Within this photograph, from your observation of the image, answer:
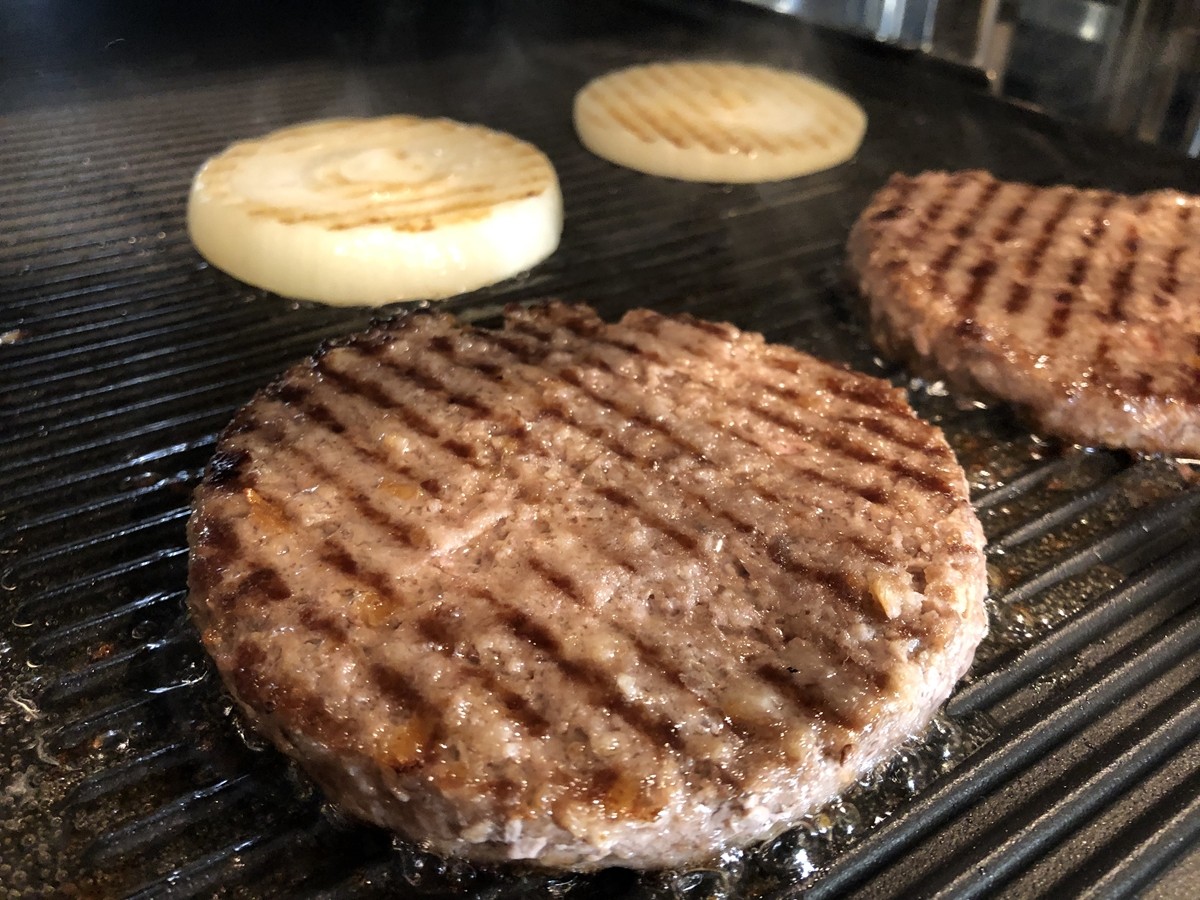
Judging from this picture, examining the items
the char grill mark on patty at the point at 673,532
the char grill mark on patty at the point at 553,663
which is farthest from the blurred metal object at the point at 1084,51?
the char grill mark on patty at the point at 553,663

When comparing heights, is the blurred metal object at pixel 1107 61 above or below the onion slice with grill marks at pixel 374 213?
above

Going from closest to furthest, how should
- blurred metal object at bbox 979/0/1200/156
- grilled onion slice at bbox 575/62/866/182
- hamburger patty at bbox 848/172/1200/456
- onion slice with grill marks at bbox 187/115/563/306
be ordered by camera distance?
hamburger patty at bbox 848/172/1200/456
onion slice with grill marks at bbox 187/115/563/306
blurred metal object at bbox 979/0/1200/156
grilled onion slice at bbox 575/62/866/182

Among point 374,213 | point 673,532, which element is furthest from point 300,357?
point 673,532

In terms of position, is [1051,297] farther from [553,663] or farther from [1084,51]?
[553,663]

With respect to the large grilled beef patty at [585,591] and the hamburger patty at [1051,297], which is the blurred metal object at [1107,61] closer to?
the hamburger patty at [1051,297]

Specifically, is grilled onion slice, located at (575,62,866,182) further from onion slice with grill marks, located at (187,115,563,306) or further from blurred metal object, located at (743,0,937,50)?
onion slice with grill marks, located at (187,115,563,306)

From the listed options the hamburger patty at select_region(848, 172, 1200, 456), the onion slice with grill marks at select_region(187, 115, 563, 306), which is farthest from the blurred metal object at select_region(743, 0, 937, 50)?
the onion slice with grill marks at select_region(187, 115, 563, 306)
